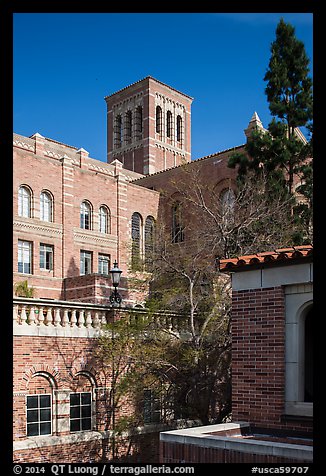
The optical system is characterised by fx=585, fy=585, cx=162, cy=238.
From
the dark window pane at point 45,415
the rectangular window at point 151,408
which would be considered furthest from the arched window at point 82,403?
the rectangular window at point 151,408

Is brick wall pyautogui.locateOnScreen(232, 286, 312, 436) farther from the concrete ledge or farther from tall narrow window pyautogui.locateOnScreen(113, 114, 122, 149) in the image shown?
tall narrow window pyautogui.locateOnScreen(113, 114, 122, 149)

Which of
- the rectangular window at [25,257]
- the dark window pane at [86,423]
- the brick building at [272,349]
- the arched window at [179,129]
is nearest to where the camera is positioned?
the brick building at [272,349]

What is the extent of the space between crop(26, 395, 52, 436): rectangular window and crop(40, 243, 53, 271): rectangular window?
16.4 m

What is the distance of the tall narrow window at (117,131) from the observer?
60.5 m

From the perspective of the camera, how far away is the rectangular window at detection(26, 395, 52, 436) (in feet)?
52.5

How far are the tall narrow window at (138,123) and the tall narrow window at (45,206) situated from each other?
87.9ft

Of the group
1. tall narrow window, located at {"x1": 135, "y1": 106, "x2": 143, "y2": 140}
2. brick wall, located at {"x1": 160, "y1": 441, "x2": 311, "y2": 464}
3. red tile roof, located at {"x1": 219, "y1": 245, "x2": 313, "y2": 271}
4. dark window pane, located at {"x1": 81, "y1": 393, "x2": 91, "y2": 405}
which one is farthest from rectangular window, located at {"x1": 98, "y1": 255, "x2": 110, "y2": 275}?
brick wall, located at {"x1": 160, "y1": 441, "x2": 311, "y2": 464}

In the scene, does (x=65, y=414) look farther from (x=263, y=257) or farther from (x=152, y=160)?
(x=152, y=160)

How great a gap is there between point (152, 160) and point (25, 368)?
42012 mm

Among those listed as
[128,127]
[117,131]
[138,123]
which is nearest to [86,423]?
[138,123]

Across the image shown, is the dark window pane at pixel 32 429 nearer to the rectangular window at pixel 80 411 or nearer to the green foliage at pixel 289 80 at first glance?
the rectangular window at pixel 80 411

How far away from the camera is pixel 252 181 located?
24656 millimetres

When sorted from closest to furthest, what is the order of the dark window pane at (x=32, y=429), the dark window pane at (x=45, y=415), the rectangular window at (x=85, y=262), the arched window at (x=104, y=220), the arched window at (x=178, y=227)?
the dark window pane at (x=32, y=429) → the dark window pane at (x=45, y=415) → the arched window at (x=178, y=227) → the rectangular window at (x=85, y=262) → the arched window at (x=104, y=220)

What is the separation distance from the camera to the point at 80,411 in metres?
17.4
